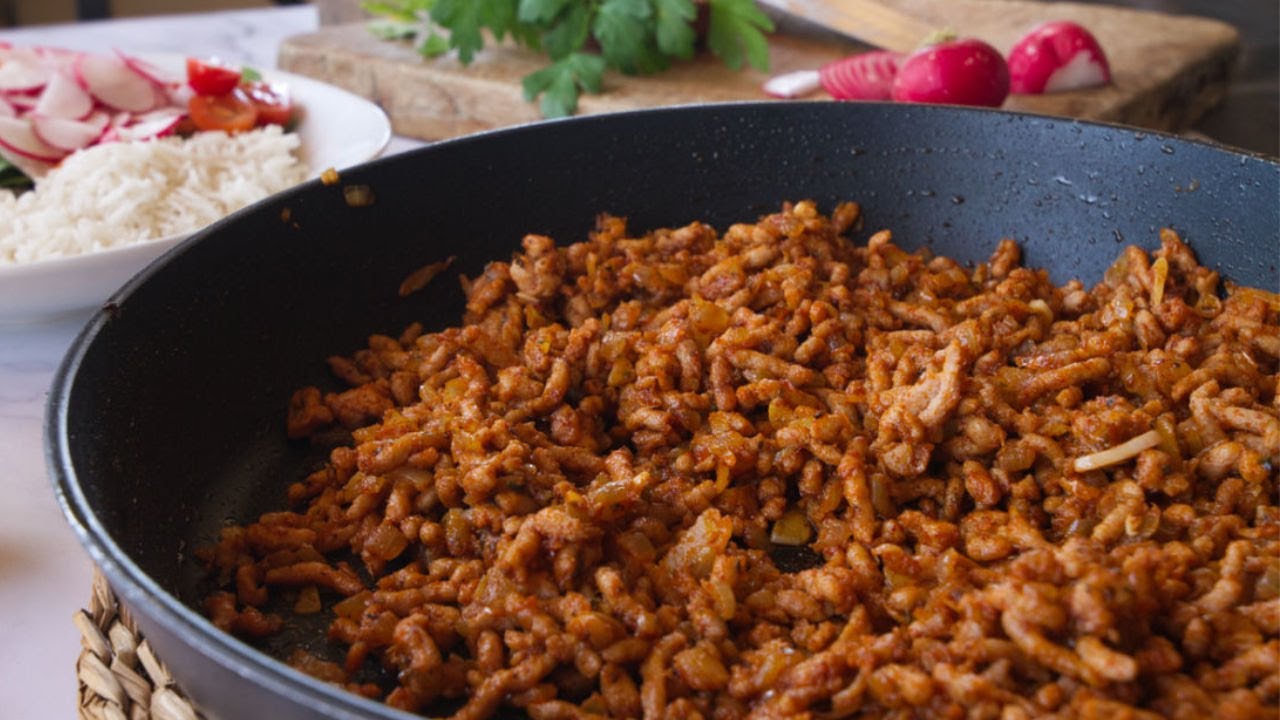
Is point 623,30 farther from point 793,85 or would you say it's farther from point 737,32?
point 793,85

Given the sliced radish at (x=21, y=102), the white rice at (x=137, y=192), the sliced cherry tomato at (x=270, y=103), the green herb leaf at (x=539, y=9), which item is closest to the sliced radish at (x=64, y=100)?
the sliced radish at (x=21, y=102)

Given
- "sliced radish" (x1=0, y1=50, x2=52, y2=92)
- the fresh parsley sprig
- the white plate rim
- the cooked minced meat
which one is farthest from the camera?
the fresh parsley sprig

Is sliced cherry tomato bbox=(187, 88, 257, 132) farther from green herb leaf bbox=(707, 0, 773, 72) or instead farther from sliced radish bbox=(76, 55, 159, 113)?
green herb leaf bbox=(707, 0, 773, 72)

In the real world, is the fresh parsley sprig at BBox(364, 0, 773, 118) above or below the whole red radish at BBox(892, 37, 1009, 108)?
below

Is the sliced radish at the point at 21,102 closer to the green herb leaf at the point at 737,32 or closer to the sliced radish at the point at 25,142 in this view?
the sliced radish at the point at 25,142

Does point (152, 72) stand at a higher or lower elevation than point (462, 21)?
lower

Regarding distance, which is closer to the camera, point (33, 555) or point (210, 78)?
point (33, 555)

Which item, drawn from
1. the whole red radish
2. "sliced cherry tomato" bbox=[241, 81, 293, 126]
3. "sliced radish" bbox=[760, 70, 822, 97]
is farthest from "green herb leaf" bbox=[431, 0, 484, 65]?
the whole red radish

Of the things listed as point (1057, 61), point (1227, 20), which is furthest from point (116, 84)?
point (1227, 20)
